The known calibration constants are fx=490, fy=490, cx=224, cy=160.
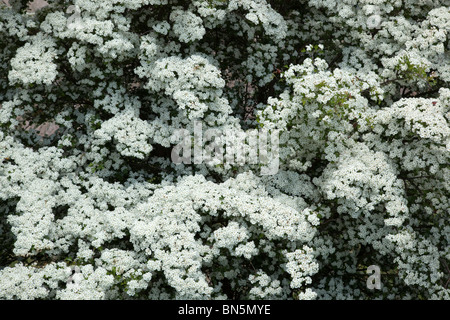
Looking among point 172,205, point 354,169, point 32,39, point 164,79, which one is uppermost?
point 32,39

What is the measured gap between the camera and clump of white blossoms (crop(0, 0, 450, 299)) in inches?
359

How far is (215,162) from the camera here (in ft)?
33.4

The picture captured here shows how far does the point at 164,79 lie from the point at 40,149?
3.13 m

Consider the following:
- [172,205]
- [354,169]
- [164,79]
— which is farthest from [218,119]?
[354,169]

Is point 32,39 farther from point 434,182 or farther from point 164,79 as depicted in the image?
point 434,182

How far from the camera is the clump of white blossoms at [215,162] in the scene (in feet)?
29.9

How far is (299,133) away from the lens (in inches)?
393

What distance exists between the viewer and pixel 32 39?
10945mm

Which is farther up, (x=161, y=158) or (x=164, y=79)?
(x=164, y=79)

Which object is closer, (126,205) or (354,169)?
(354,169)
